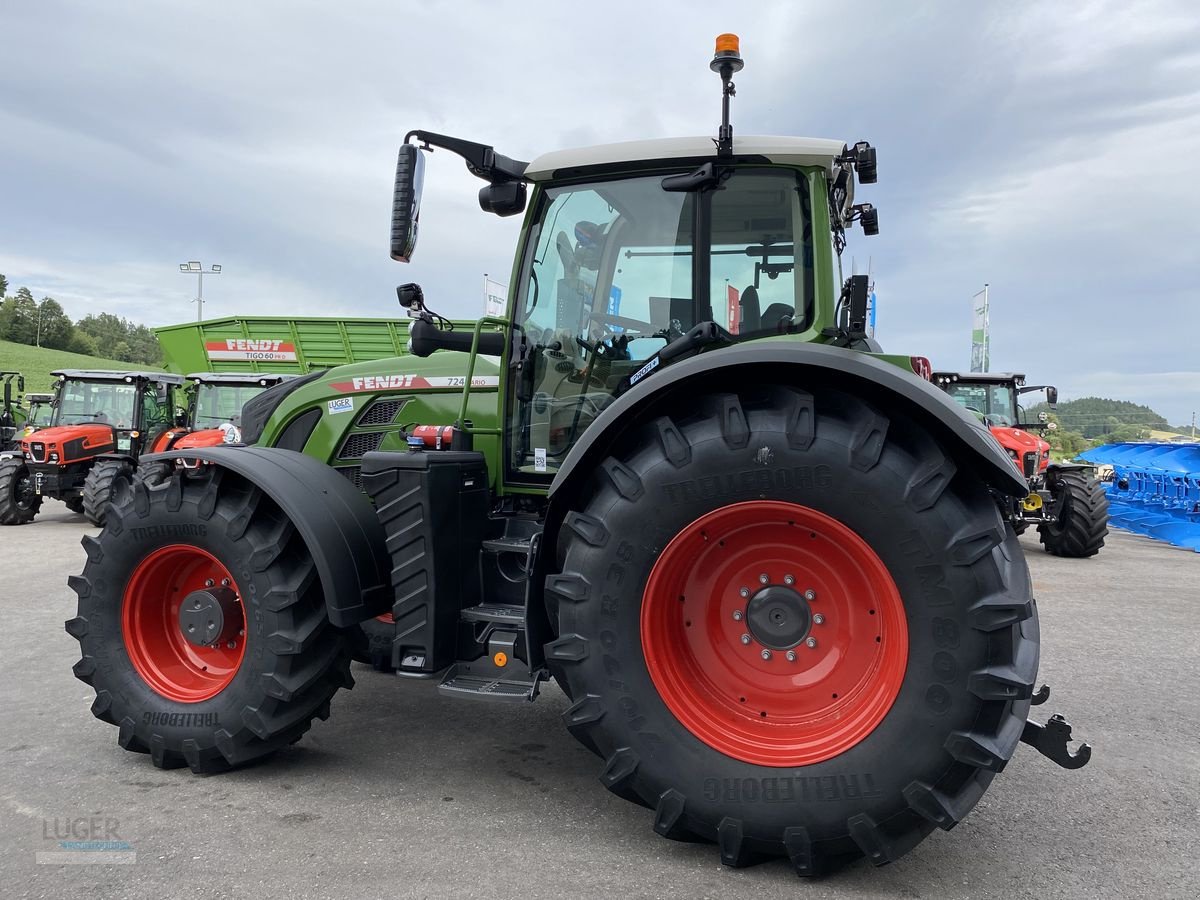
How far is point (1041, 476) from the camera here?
10789 mm

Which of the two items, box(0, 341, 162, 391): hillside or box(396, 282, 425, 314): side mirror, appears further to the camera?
box(0, 341, 162, 391): hillside

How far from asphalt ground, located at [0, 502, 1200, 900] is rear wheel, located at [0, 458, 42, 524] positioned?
9.25m

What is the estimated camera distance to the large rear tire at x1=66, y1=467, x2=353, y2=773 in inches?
126

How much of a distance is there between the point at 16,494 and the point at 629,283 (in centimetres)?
1252

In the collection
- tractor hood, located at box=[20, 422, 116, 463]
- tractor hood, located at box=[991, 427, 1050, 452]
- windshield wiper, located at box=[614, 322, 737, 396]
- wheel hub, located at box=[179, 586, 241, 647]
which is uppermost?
windshield wiper, located at box=[614, 322, 737, 396]

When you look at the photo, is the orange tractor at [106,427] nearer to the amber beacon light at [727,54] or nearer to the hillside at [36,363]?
the amber beacon light at [727,54]

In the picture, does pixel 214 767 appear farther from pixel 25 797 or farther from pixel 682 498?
pixel 682 498

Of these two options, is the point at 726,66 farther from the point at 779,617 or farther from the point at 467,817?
the point at 467,817

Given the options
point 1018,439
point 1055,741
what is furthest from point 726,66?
point 1018,439

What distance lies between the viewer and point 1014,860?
270 centimetres

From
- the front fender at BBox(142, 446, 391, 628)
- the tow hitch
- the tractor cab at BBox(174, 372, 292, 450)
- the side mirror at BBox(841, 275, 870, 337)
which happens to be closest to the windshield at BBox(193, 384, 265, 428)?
the tractor cab at BBox(174, 372, 292, 450)

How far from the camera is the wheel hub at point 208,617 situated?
3336 millimetres

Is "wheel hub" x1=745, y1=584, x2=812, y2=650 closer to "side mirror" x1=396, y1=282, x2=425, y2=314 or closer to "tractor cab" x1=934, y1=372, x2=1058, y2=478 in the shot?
"side mirror" x1=396, y1=282, x2=425, y2=314

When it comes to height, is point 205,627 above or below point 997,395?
below
